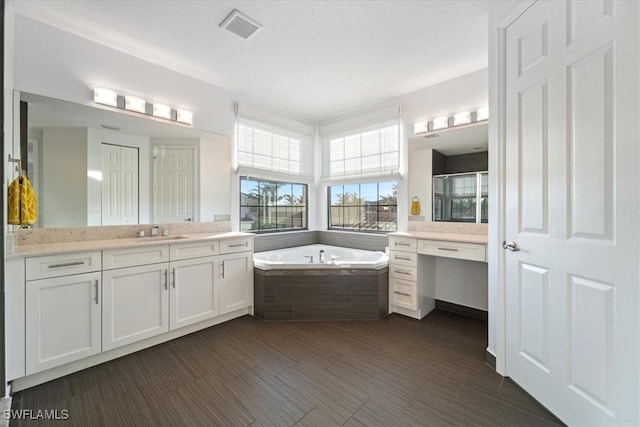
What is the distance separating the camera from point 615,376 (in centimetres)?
121

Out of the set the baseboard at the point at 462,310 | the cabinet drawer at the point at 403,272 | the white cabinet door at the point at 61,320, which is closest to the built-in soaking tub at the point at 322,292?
the cabinet drawer at the point at 403,272

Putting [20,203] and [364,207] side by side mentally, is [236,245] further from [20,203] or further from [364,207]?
[364,207]

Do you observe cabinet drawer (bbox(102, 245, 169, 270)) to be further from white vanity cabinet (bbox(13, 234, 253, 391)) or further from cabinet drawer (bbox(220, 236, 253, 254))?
cabinet drawer (bbox(220, 236, 253, 254))

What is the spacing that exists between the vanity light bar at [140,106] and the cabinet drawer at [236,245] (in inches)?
54.0

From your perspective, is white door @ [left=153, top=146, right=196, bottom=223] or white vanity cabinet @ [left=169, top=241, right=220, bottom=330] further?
white door @ [left=153, top=146, right=196, bottom=223]

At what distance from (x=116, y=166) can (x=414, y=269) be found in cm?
310

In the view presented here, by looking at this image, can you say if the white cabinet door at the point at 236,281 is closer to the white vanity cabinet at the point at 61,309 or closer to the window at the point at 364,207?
the white vanity cabinet at the point at 61,309

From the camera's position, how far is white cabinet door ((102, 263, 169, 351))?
6.63ft

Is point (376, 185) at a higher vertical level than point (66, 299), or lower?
higher

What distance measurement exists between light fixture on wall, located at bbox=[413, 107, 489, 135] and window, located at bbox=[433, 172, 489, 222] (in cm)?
55

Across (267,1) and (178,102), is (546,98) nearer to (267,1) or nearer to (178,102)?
(267,1)

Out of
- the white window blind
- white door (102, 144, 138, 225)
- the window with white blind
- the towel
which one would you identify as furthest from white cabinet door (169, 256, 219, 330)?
the white window blind

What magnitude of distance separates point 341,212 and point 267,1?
9.45ft

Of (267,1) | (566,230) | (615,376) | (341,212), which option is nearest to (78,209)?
(267,1)
